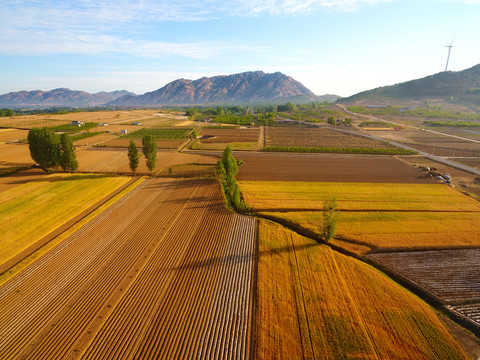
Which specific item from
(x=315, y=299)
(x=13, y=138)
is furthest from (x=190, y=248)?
(x=13, y=138)

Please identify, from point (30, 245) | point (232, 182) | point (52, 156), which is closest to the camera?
point (30, 245)

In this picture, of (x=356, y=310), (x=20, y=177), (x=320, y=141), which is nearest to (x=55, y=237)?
(x=20, y=177)

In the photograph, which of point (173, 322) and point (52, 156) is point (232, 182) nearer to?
point (173, 322)

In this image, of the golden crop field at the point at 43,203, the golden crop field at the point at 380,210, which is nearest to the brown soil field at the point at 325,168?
the golden crop field at the point at 380,210

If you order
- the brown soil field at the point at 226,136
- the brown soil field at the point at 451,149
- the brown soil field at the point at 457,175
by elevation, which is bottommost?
the brown soil field at the point at 457,175

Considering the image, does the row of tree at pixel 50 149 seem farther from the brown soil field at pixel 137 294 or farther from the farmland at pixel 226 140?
the farmland at pixel 226 140

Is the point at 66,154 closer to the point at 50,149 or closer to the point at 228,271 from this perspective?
the point at 50,149
